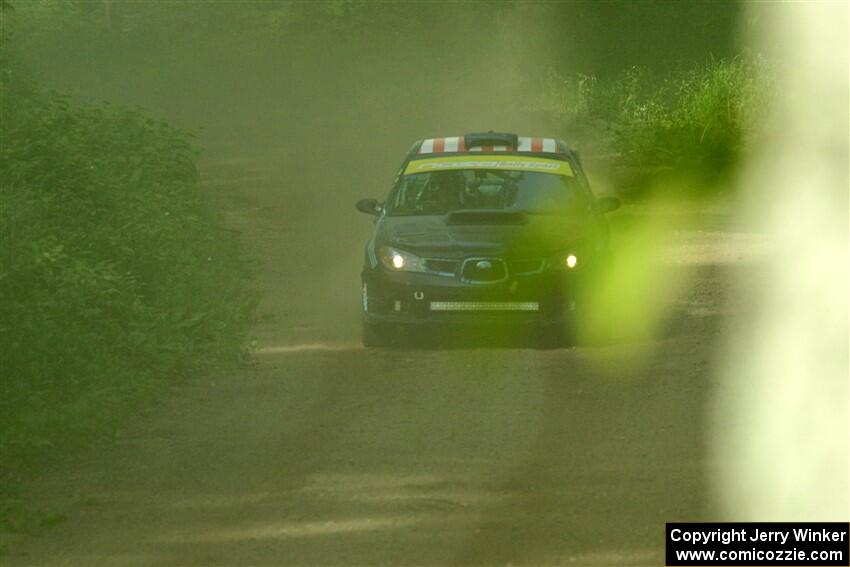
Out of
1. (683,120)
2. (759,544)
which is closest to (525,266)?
(759,544)

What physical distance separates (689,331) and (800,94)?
65.7 ft

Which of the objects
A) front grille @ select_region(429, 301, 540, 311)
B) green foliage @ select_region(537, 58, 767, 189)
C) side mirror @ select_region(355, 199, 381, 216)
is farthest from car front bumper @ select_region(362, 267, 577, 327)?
green foliage @ select_region(537, 58, 767, 189)

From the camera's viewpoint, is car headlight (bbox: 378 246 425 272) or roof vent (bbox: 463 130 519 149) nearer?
car headlight (bbox: 378 246 425 272)

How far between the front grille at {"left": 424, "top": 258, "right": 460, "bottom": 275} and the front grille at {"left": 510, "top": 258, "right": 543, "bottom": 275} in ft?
1.46

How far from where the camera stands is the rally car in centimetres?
1358

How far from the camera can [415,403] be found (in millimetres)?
11633

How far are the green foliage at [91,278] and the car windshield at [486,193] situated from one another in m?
1.88

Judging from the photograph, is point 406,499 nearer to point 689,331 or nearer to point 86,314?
point 86,314

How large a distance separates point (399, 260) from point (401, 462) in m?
4.17

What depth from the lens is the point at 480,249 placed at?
1366 cm

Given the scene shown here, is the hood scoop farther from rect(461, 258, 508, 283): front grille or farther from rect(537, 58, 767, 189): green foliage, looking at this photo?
rect(537, 58, 767, 189): green foliage

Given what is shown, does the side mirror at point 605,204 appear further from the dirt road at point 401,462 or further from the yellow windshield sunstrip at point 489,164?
the dirt road at point 401,462

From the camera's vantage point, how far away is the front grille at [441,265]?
44.8 ft

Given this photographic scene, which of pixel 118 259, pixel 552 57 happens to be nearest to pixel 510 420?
pixel 118 259
